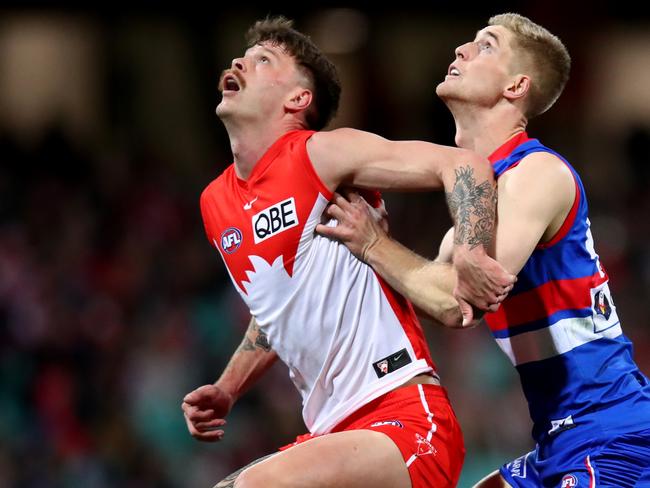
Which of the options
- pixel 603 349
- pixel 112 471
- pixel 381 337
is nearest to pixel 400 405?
pixel 381 337

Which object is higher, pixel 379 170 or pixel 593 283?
pixel 379 170

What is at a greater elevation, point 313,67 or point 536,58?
point 313,67

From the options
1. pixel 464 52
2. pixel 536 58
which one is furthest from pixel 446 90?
pixel 536 58

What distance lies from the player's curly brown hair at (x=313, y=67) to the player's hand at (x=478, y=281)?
1167 millimetres

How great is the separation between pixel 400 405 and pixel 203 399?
1040 millimetres

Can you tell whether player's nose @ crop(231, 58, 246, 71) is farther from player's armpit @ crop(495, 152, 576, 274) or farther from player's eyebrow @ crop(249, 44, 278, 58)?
player's armpit @ crop(495, 152, 576, 274)

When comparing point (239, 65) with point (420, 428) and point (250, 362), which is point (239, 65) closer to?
point (250, 362)

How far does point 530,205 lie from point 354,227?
0.73 meters

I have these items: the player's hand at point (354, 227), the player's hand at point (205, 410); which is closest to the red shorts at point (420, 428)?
the player's hand at point (354, 227)

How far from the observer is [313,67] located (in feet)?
16.4

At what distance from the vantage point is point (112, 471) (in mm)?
9352

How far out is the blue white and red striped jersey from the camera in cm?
432

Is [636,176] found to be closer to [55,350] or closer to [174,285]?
[174,285]

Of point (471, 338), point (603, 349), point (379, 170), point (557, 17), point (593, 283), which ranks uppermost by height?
point (557, 17)
